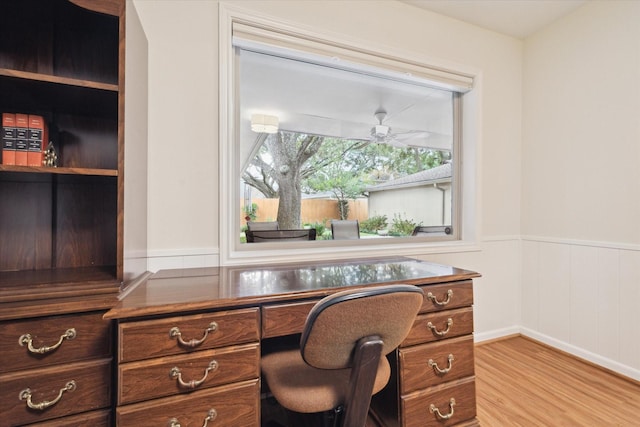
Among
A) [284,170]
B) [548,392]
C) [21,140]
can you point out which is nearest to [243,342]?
[21,140]

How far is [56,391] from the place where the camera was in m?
0.92

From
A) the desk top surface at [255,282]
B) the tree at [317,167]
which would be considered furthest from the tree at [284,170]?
the desk top surface at [255,282]

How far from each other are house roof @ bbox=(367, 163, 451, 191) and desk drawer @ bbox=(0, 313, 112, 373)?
5.83ft

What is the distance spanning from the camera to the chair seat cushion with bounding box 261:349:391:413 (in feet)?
3.22

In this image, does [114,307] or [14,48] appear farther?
[14,48]

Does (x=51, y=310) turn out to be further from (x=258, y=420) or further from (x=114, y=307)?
(x=258, y=420)

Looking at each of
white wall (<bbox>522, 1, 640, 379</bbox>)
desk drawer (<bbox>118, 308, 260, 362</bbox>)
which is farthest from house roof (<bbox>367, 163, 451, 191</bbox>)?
desk drawer (<bbox>118, 308, 260, 362</bbox>)

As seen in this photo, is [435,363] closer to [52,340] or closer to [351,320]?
[351,320]

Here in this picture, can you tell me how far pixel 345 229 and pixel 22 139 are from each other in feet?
5.58

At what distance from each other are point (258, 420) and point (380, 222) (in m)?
1.52

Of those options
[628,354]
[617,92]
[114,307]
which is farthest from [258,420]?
[617,92]

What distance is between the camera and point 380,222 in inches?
→ 89.1

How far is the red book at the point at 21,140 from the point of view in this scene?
108cm

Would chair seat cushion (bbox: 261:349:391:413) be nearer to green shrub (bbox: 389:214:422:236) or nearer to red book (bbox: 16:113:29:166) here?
red book (bbox: 16:113:29:166)
